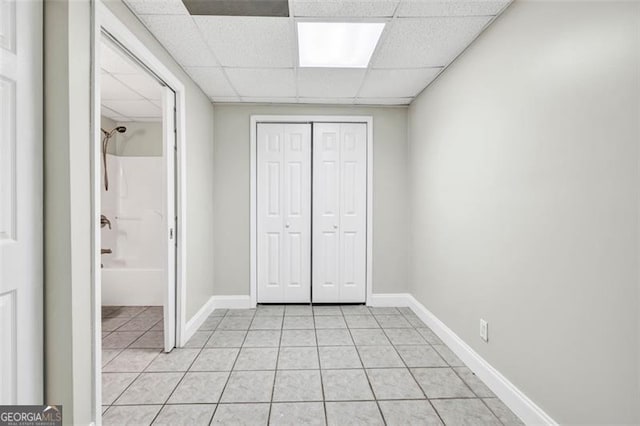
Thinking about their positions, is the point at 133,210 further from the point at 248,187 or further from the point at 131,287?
the point at 248,187

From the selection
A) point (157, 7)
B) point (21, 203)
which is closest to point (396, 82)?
point (157, 7)

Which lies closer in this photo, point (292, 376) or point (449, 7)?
point (449, 7)

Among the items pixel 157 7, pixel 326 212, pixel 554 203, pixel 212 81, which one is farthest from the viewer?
pixel 326 212

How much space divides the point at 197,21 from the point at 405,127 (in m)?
2.43

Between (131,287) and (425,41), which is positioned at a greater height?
(425,41)

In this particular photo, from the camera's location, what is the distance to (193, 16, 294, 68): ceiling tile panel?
1985 mm

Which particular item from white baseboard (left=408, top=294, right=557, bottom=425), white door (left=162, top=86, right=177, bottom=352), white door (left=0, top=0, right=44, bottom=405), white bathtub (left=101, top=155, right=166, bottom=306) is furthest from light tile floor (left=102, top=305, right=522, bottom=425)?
white bathtub (left=101, top=155, right=166, bottom=306)

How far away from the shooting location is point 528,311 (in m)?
1.69

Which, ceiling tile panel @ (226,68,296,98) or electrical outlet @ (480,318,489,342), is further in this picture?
ceiling tile panel @ (226,68,296,98)

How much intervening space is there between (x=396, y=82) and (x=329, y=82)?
0.61 meters

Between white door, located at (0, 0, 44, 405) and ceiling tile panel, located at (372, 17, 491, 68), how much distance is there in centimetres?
184

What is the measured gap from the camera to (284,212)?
365 cm

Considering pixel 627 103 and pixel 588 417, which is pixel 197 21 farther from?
pixel 588 417

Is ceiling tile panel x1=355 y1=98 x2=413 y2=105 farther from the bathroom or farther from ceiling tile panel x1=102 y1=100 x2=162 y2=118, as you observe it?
ceiling tile panel x1=102 y1=100 x2=162 y2=118
